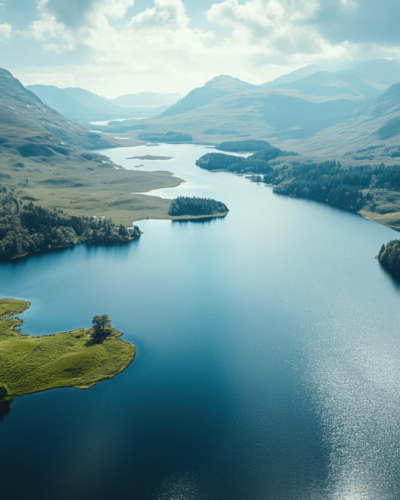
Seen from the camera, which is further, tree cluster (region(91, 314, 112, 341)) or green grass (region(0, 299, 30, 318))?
green grass (region(0, 299, 30, 318))

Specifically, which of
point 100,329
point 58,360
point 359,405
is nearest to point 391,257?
point 359,405

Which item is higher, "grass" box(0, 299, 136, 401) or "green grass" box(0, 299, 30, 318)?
"green grass" box(0, 299, 30, 318)

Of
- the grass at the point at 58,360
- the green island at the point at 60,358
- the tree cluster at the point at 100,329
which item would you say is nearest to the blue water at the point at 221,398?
the green island at the point at 60,358

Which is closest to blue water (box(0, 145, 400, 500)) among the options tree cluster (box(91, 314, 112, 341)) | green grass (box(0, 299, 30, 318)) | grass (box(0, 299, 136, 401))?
grass (box(0, 299, 136, 401))

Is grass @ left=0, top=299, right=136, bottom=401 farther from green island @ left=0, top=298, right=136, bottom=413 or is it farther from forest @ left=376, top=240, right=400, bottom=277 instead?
forest @ left=376, top=240, right=400, bottom=277

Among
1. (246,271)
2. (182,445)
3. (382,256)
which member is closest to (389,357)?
(182,445)

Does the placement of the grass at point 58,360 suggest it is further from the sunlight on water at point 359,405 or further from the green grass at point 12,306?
the sunlight on water at point 359,405

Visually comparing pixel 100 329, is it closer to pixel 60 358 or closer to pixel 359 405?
pixel 60 358
